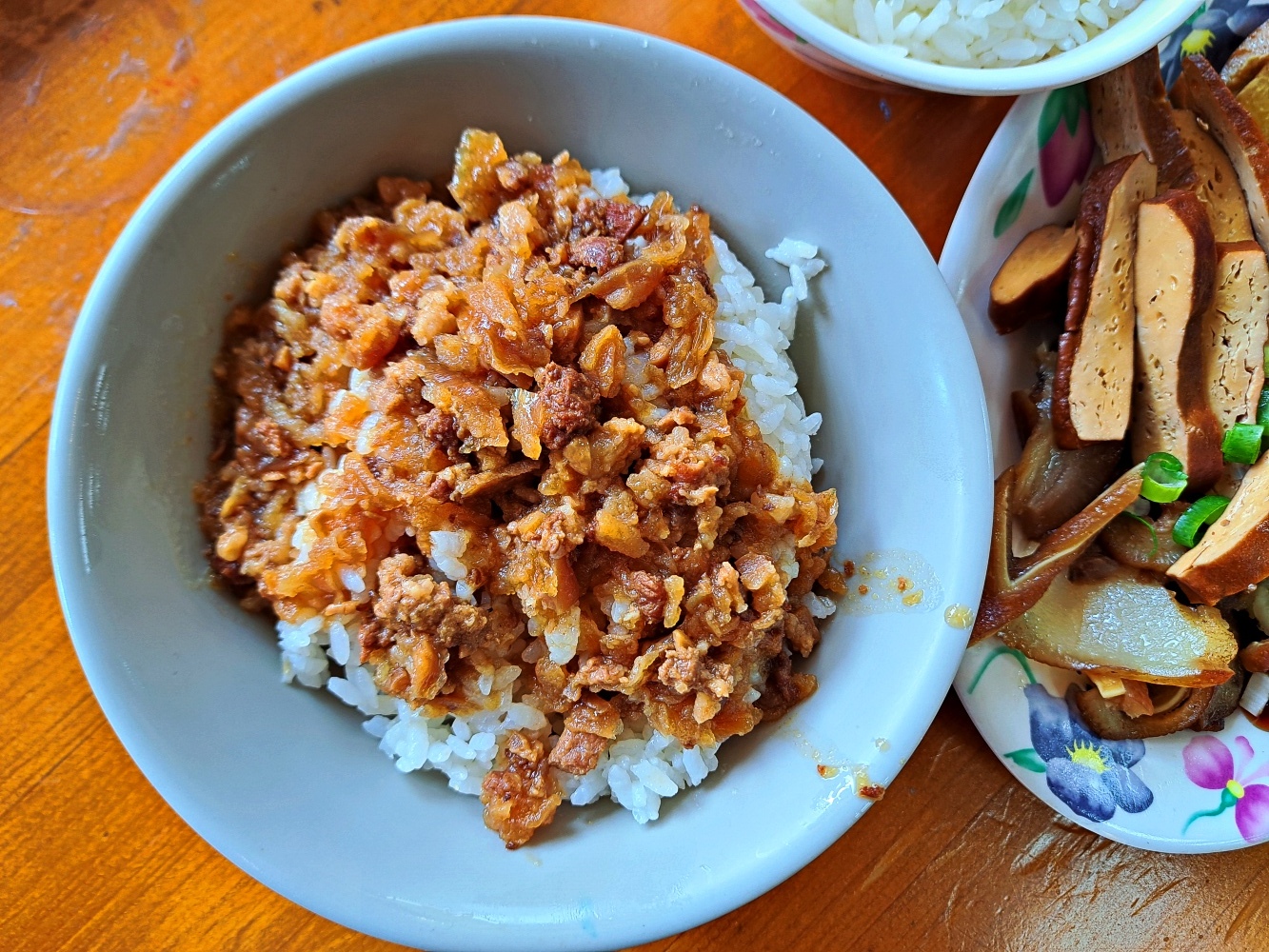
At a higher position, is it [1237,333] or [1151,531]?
[1237,333]

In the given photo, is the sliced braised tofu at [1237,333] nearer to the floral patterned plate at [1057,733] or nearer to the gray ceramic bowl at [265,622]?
the floral patterned plate at [1057,733]

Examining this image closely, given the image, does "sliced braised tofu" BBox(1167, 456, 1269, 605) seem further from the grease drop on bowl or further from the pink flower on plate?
the grease drop on bowl

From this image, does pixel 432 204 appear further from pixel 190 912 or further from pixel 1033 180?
pixel 190 912

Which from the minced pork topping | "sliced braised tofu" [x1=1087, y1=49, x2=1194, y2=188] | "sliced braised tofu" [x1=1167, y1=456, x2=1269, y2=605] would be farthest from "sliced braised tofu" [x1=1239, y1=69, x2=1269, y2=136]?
the minced pork topping

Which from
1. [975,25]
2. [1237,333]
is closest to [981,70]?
[975,25]

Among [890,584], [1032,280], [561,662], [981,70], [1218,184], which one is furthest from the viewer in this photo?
[1218,184]

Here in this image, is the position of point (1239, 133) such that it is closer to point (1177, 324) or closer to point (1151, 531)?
point (1177, 324)
